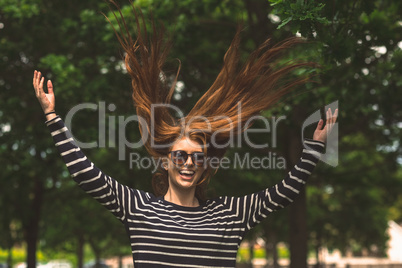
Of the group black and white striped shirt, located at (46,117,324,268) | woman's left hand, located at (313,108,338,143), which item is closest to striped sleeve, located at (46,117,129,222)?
black and white striped shirt, located at (46,117,324,268)

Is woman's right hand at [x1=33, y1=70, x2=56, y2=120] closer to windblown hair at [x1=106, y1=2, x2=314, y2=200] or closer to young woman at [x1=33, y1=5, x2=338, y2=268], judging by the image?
young woman at [x1=33, y1=5, x2=338, y2=268]

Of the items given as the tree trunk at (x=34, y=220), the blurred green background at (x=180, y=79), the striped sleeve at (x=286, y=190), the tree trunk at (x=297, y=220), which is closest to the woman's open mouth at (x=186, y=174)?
the striped sleeve at (x=286, y=190)

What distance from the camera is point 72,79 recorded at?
10289 millimetres

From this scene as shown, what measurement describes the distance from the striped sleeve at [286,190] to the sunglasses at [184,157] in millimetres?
391

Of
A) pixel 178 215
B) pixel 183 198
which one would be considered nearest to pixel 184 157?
pixel 183 198

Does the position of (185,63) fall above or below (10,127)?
above

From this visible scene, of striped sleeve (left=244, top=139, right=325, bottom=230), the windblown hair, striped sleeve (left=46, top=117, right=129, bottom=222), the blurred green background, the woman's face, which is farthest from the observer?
the blurred green background

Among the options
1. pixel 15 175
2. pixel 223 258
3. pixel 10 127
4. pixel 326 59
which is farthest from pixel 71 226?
pixel 223 258

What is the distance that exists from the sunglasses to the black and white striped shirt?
0.27 meters

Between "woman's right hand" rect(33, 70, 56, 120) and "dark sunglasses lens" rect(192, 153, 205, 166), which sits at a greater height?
"woman's right hand" rect(33, 70, 56, 120)

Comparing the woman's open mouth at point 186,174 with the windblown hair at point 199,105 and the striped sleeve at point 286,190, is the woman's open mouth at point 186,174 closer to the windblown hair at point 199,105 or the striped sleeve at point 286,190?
the windblown hair at point 199,105

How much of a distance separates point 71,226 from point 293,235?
12723 mm

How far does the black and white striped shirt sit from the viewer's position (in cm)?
331

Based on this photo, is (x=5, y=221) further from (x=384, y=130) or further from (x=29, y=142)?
(x=384, y=130)
